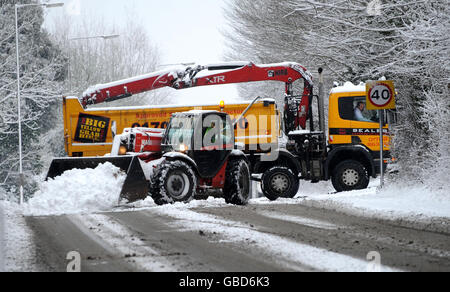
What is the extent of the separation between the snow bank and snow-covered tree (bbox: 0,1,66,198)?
14.6 m

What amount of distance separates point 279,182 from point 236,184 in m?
2.98

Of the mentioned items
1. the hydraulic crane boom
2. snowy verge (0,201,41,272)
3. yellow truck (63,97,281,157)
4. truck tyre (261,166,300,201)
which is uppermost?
the hydraulic crane boom

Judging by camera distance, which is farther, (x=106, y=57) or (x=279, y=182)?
(x=106, y=57)

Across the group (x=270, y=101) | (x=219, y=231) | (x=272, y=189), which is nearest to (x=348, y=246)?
(x=219, y=231)

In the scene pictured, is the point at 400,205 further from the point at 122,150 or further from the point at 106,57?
the point at 106,57

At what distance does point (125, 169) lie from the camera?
1472cm

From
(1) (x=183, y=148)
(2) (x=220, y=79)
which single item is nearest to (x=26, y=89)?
(2) (x=220, y=79)

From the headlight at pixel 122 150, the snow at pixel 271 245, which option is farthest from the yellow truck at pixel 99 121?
the snow at pixel 271 245

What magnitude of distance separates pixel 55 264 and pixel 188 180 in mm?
7210

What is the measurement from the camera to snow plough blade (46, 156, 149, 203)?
14258 mm

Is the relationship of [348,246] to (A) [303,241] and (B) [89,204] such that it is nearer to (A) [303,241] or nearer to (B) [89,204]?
(A) [303,241]

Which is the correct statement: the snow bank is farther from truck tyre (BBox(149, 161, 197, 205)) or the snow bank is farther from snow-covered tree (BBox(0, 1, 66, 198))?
snow-covered tree (BBox(0, 1, 66, 198))

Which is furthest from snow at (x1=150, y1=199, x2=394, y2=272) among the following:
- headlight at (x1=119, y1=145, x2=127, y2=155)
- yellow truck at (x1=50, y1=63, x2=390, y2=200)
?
yellow truck at (x1=50, y1=63, x2=390, y2=200)

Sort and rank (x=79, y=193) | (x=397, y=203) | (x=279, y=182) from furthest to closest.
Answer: (x=279, y=182), (x=79, y=193), (x=397, y=203)
